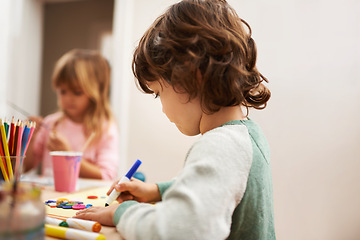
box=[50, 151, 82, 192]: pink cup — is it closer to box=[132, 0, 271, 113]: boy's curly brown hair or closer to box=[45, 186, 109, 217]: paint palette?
box=[45, 186, 109, 217]: paint palette

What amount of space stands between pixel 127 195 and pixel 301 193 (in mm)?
702

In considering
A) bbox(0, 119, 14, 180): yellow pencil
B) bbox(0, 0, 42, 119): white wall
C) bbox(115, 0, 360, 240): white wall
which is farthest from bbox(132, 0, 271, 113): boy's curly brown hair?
bbox(0, 0, 42, 119): white wall

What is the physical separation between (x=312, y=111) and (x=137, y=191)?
733mm

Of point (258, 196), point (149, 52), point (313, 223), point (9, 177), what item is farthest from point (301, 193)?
point (9, 177)

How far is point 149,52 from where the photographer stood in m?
0.54

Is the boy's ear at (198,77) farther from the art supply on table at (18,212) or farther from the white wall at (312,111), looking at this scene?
the white wall at (312,111)

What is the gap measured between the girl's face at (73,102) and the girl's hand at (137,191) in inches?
32.0

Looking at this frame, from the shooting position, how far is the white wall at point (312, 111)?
1.00m

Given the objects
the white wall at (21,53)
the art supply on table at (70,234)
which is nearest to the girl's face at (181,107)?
the art supply on table at (70,234)

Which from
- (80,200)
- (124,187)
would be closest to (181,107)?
(124,187)

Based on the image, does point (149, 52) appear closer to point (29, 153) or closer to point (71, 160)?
point (71, 160)

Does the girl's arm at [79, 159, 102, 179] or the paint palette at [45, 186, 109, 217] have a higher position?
the paint palette at [45, 186, 109, 217]

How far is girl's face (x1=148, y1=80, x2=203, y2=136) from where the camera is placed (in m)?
0.53

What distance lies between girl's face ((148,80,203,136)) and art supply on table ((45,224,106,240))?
0.24 m
